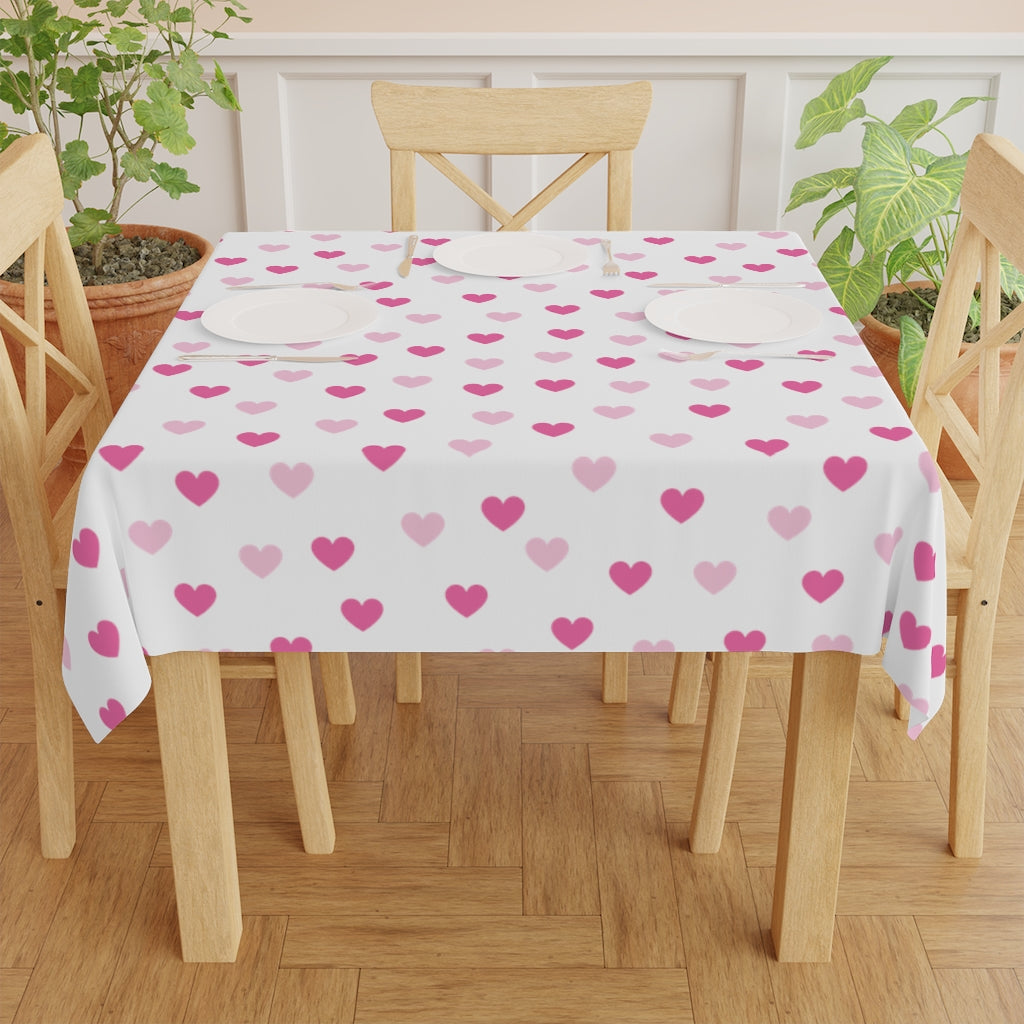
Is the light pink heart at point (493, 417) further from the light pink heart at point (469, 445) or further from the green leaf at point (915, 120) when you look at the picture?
the green leaf at point (915, 120)

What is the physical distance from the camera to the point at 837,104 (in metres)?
2.73

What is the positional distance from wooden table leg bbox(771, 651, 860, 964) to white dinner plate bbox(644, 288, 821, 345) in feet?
1.28

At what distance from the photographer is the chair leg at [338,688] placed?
196cm

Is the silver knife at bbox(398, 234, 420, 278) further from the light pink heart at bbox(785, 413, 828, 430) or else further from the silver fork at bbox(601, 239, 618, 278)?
the light pink heart at bbox(785, 413, 828, 430)

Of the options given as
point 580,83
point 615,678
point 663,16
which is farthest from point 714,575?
point 663,16

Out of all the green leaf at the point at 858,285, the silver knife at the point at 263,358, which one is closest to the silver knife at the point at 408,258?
the silver knife at the point at 263,358

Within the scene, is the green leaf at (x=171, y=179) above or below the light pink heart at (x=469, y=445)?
below

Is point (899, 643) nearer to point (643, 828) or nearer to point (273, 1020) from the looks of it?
point (643, 828)

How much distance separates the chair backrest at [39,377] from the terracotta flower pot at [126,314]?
0.75m

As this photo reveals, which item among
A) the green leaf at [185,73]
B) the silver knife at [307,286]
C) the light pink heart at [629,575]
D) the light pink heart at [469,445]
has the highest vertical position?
the green leaf at [185,73]

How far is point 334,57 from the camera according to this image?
296 centimetres

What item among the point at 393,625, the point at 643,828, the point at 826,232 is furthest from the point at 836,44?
the point at 393,625

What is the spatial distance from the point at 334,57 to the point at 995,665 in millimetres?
2009

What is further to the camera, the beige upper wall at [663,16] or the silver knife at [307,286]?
the beige upper wall at [663,16]
